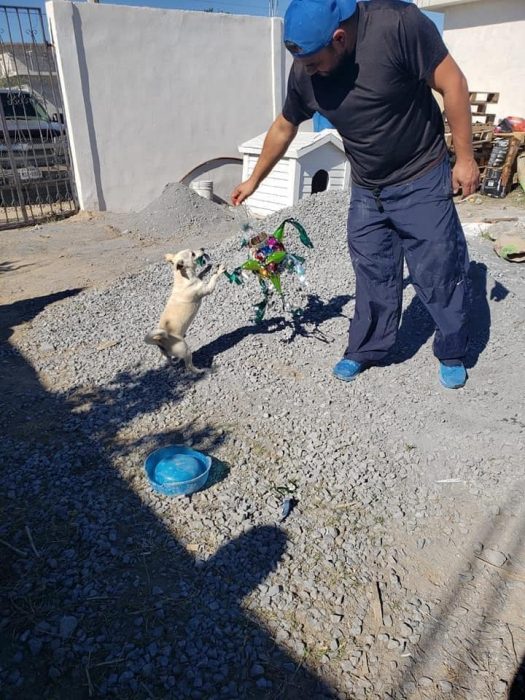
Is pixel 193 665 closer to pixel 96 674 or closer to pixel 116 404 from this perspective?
pixel 96 674

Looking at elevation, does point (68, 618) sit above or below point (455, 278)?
below

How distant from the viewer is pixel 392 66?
2893mm

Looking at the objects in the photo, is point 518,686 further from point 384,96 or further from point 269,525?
point 384,96

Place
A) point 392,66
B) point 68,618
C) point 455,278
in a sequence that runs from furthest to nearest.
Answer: point 455,278, point 392,66, point 68,618

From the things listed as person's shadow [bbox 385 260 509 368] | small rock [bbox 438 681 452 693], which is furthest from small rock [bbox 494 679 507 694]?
person's shadow [bbox 385 260 509 368]

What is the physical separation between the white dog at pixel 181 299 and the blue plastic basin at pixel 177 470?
95cm

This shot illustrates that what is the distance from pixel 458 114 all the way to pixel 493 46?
10.8 m

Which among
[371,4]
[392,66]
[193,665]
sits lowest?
[193,665]

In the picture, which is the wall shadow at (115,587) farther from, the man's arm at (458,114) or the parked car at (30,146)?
the parked car at (30,146)

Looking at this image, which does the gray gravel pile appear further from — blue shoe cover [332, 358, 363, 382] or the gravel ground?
blue shoe cover [332, 358, 363, 382]

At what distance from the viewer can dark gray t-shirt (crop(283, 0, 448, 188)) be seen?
9.36 feet

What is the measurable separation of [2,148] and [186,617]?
9.17m

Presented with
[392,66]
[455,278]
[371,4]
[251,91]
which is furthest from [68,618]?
[251,91]

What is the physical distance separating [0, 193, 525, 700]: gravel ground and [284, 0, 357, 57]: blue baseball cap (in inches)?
81.2
